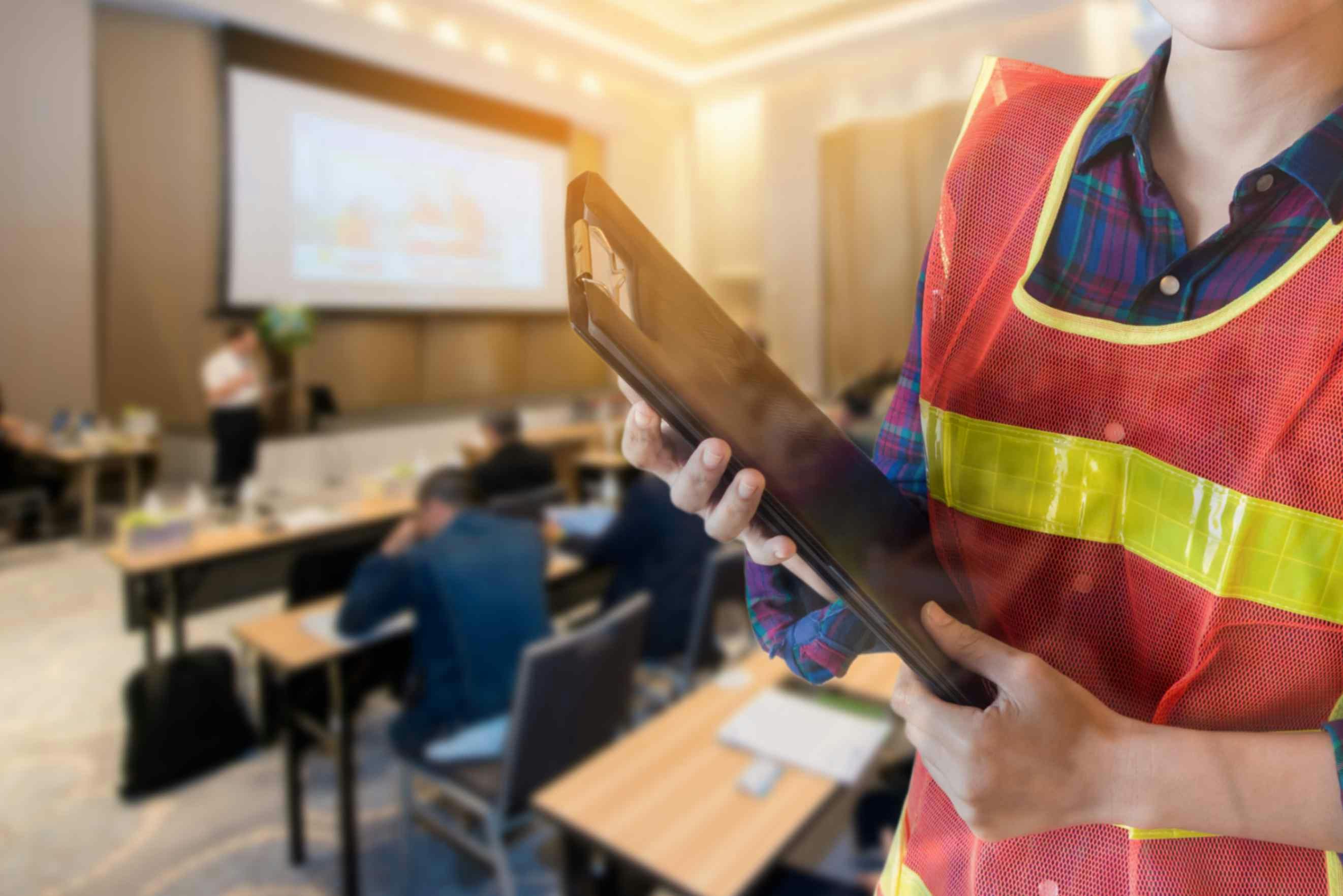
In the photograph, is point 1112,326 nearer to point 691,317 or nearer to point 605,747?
point 691,317

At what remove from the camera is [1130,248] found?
319 mm

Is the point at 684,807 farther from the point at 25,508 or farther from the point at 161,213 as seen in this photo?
the point at 161,213

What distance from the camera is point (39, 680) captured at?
9.90ft

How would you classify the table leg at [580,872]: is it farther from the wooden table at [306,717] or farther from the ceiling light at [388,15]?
the ceiling light at [388,15]

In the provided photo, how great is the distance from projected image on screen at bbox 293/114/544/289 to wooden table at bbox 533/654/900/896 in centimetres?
407

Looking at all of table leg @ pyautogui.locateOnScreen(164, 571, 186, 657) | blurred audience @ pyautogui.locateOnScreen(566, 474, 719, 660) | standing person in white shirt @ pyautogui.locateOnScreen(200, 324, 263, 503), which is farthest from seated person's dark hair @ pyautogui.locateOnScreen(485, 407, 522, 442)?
standing person in white shirt @ pyautogui.locateOnScreen(200, 324, 263, 503)

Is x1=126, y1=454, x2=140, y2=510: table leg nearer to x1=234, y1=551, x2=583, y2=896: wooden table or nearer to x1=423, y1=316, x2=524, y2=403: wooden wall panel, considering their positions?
x1=423, y1=316, x2=524, y2=403: wooden wall panel

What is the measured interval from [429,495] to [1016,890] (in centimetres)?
191

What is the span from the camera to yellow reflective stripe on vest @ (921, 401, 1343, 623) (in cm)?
27

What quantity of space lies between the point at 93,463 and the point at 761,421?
17.9ft

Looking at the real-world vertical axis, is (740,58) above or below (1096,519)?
above

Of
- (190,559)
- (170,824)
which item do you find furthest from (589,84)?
(170,824)

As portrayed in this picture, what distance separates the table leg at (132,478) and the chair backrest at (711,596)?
158 inches

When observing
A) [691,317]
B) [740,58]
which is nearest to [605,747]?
[740,58]
